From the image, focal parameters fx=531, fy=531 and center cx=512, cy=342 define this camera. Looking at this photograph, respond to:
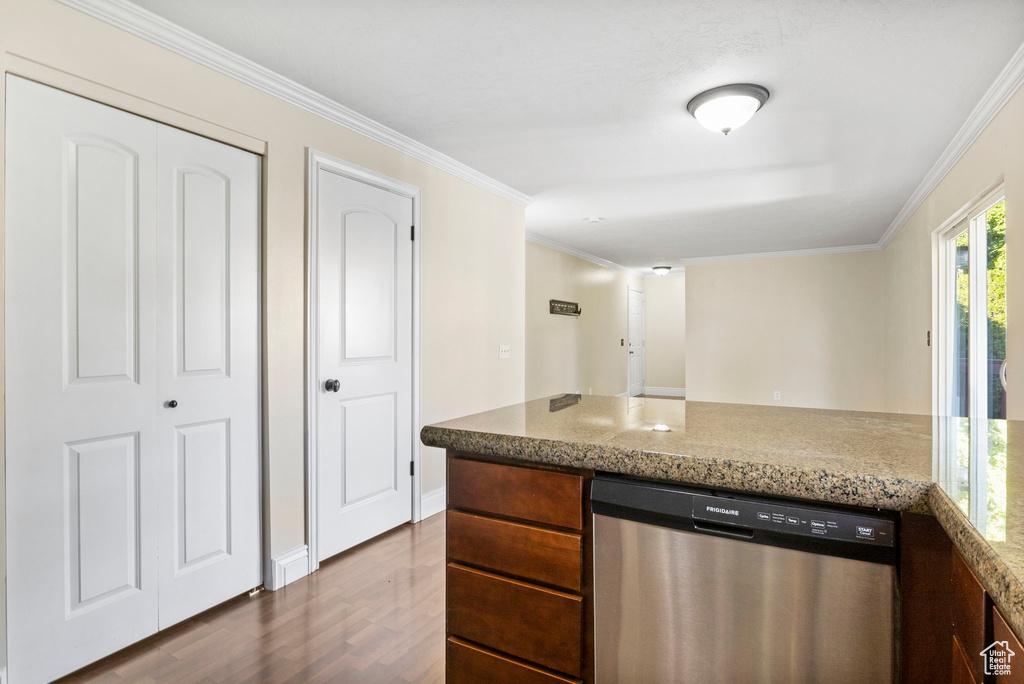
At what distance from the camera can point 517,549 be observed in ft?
4.02

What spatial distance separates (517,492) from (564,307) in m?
5.71

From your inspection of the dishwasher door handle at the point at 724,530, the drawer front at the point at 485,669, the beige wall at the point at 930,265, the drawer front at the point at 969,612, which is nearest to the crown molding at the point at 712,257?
the beige wall at the point at 930,265

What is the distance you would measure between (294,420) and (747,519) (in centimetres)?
213

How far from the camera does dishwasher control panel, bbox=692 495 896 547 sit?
2.93 feet

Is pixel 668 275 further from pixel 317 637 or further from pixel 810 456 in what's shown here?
pixel 810 456

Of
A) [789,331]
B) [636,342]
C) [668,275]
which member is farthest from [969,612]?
Answer: [668,275]

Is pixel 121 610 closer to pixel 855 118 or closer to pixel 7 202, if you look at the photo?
pixel 7 202

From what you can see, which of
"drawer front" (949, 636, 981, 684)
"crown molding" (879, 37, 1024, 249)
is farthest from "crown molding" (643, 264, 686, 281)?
"drawer front" (949, 636, 981, 684)

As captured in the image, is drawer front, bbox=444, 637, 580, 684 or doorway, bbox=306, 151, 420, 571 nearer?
drawer front, bbox=444, 637, 580, 684

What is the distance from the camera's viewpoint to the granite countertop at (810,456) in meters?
0.69

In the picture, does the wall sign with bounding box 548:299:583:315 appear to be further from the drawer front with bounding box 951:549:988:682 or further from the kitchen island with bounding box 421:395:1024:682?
the drawer front with bounding box 951:549:988:682

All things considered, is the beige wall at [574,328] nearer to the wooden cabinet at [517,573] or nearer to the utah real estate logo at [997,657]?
the wooden cabinet at [517,573]

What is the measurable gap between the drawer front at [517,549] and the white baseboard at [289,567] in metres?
1.49

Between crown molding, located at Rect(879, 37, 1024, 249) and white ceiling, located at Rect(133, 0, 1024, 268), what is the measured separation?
46 millimetres
